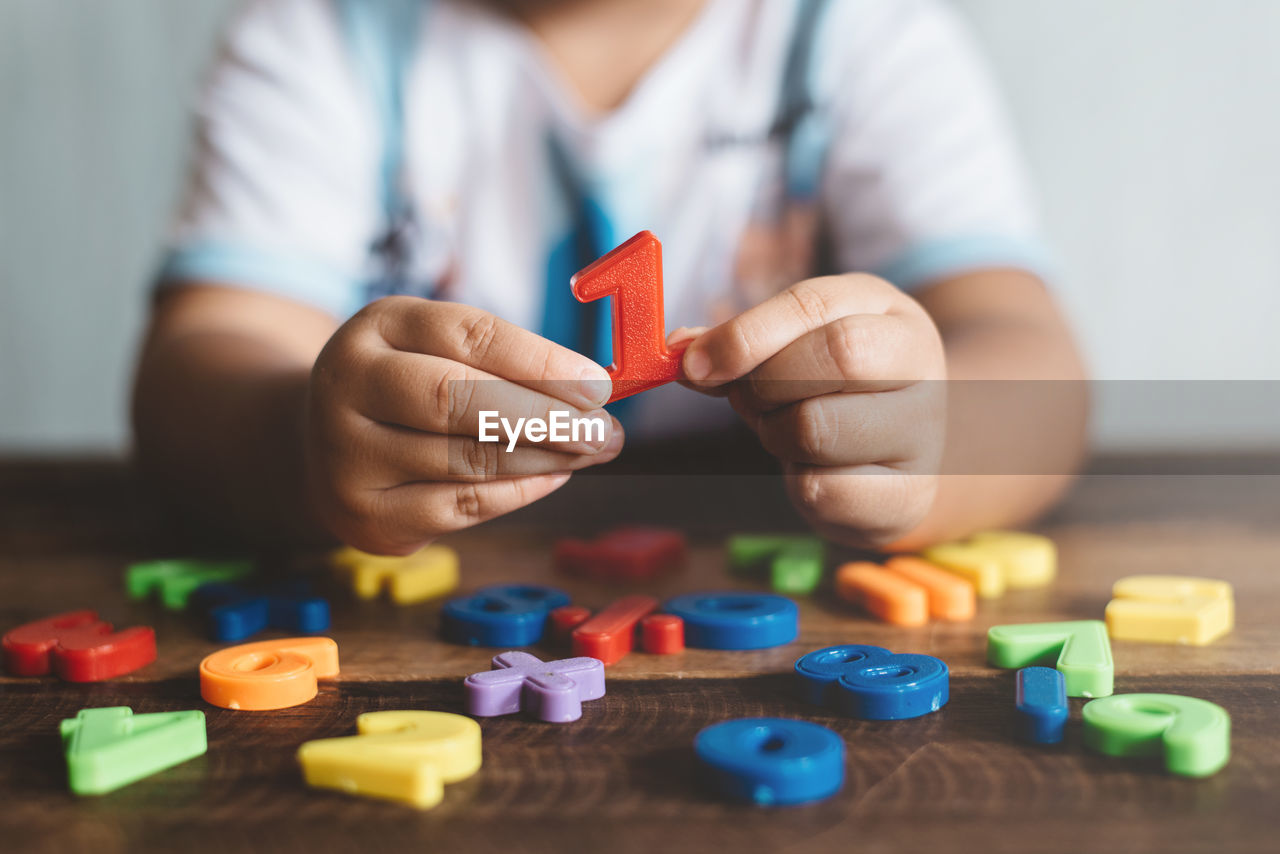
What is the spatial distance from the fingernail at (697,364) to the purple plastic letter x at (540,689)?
6.2 inches

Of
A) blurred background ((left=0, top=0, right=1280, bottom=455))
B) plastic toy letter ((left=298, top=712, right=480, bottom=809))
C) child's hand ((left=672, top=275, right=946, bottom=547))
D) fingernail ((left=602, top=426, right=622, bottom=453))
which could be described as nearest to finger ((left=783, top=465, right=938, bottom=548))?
child's hand ((left=672, top=275, right=946, bottom=547))

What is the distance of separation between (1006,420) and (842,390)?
0.29 m

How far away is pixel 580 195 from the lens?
1109 millimetres

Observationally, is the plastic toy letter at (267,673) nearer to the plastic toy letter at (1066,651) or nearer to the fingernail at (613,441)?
the fingernail at (613,441)

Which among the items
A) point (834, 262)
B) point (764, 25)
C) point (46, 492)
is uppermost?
point (764, 25)

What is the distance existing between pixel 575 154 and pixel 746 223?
0.66 ft

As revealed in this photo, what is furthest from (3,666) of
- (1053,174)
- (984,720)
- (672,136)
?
(1053,174)

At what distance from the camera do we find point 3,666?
1.91 feet

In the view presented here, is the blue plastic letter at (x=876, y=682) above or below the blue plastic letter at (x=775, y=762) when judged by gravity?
above

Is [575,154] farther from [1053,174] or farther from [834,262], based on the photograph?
[1053,174]

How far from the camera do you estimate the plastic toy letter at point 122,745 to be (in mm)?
417

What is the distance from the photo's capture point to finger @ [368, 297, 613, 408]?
0.54 m

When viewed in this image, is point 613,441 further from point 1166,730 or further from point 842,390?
point 1166,730

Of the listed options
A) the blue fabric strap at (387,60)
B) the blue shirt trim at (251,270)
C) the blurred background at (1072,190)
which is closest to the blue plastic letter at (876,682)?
the blue shirt trim at (251,270)
